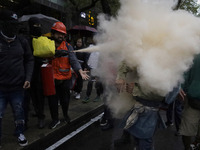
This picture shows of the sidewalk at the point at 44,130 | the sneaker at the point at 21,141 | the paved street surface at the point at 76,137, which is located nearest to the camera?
the sneaker at the point at 21,141

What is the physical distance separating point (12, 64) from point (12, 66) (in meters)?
0.03

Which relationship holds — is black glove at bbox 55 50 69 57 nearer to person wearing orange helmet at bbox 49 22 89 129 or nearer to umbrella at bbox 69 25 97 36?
person wearing orange helmet at bbox 49 22 89 129

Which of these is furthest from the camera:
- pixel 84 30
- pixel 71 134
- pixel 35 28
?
pixel 84 30

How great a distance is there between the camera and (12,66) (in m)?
2.72

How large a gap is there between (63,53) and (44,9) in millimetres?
11568

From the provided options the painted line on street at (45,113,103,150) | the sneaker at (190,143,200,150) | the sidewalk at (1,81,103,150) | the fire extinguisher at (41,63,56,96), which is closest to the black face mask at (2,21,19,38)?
the fire extinguisher at (41,63,56,96)

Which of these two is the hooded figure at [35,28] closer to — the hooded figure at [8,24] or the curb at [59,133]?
the hooded figure at [8,24]

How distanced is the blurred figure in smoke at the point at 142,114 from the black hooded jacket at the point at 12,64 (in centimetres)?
150

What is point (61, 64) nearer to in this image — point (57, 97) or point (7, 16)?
point (57, 97)

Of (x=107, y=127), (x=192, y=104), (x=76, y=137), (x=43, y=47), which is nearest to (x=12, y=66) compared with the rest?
(x=43, y=47)

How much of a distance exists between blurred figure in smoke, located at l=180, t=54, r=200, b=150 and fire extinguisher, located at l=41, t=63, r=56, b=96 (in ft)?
7.16

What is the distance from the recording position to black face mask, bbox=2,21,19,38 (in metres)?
2.70

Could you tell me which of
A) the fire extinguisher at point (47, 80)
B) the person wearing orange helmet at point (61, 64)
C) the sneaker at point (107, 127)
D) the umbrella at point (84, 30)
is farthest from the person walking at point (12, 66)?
the umbrella at point (84, 30)

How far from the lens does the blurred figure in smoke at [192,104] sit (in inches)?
96.0
